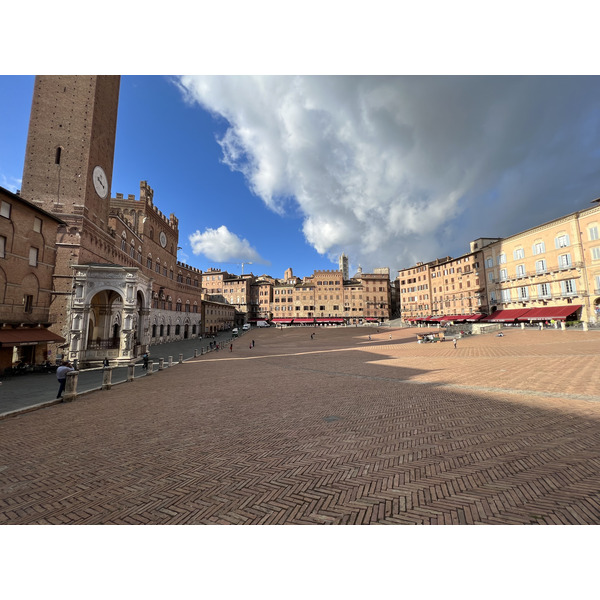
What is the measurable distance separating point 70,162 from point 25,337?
14.8 m

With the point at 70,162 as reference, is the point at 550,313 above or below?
below

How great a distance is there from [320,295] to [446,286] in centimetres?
3043

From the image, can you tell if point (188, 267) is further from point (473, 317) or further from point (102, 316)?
point (473, 317)

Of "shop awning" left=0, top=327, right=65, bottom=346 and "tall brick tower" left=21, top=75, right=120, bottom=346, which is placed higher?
"tall brick tower" left=21, top=75, right=120, bottom=346

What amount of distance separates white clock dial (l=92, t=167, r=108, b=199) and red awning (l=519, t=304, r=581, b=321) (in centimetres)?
5026

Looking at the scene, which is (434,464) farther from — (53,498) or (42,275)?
(42,275)

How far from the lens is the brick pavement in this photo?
3.56m

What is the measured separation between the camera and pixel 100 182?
23.6 meters

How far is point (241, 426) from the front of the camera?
6.90 m

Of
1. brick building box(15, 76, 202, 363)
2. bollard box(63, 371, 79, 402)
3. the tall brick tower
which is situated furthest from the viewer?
the tall brick tower

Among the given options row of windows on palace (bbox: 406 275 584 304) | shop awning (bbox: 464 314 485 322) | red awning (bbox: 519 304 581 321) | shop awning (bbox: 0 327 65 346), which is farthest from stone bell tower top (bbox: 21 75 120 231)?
shop awning (bbox: 464 314 485 322)

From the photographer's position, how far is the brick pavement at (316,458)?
140 inches

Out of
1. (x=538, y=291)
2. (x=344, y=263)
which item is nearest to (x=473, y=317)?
(x=538, y=291)

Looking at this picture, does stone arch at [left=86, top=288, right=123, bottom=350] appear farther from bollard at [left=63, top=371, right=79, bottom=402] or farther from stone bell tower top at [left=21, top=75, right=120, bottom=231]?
bollard at [left=63, top=371, right=79, bottom=402]
